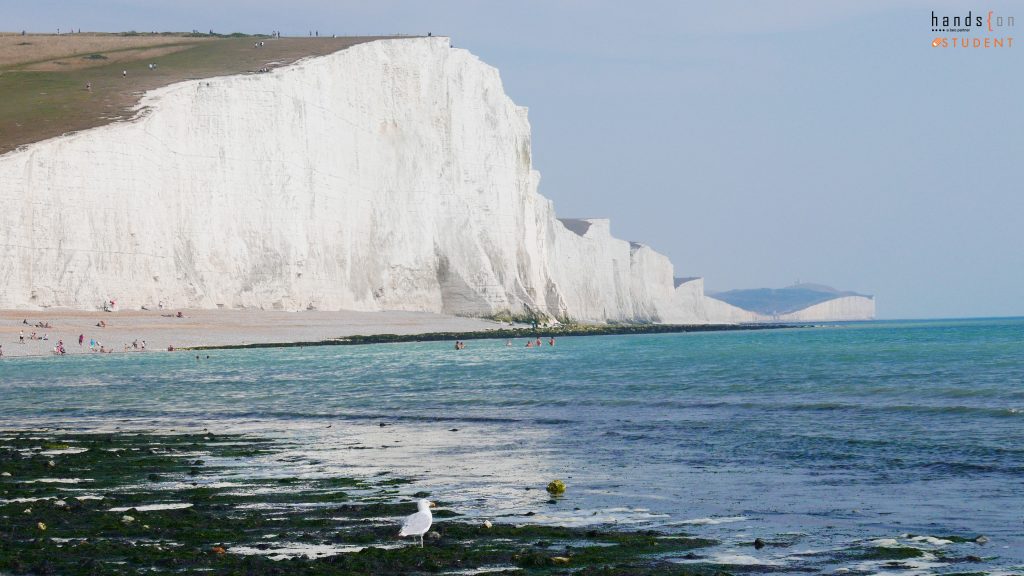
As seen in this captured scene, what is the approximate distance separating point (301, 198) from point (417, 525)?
50.3 metres

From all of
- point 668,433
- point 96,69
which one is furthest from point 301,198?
point 668,433

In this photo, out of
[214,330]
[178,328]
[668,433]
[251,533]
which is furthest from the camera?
[214,330]

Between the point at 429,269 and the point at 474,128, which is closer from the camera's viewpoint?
the point at 429,269

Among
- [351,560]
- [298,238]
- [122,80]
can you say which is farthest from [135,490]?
[122,80]

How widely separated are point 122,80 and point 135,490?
175 ft

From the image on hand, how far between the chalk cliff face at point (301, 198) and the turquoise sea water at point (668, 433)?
471 inches

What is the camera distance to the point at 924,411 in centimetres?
1881

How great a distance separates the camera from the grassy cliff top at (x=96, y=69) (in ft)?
167

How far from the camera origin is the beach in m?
40.7

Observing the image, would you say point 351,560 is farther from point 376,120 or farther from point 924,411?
point 376,120

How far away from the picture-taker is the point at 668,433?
54.7 feet

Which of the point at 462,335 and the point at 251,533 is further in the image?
the point at 462,335

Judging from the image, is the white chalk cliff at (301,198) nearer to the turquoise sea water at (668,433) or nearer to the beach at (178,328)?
the beach at (178,328)

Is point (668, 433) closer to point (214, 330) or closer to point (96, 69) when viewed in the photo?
point (214, 330)
